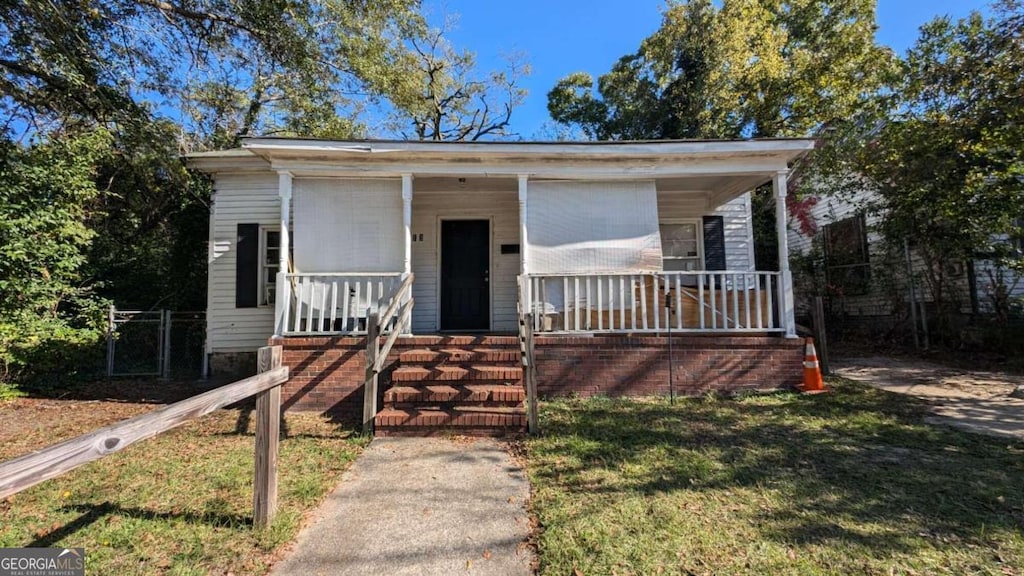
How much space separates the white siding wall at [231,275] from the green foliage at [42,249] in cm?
240

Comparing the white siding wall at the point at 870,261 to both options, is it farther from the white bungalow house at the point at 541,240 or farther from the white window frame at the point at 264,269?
the white window frame at the point at 264,269

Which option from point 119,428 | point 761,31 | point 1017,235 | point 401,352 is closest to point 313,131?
point 401,352

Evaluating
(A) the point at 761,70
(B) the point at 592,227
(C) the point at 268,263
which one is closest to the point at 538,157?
(B) the point at 592,227

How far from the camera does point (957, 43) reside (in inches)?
299

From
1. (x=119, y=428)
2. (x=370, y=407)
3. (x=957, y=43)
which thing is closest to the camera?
(x=119, y=428)

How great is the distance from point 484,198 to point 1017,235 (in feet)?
27.3

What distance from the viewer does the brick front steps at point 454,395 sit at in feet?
14.7

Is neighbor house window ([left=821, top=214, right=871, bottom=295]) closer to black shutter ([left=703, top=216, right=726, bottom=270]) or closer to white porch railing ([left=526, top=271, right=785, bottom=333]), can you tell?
black shutter ([left=703, top=216, right=726, bottom=270])

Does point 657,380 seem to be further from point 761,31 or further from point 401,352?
point 761,31

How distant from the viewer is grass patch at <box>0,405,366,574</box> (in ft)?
7.97

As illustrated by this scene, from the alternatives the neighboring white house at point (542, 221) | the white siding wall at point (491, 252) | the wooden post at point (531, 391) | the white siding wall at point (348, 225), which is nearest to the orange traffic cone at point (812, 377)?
the neighboring white house at point (542, 221)

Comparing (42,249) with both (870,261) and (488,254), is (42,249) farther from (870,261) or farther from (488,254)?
(870,261)

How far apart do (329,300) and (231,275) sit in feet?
9.00

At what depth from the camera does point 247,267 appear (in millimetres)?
7609
